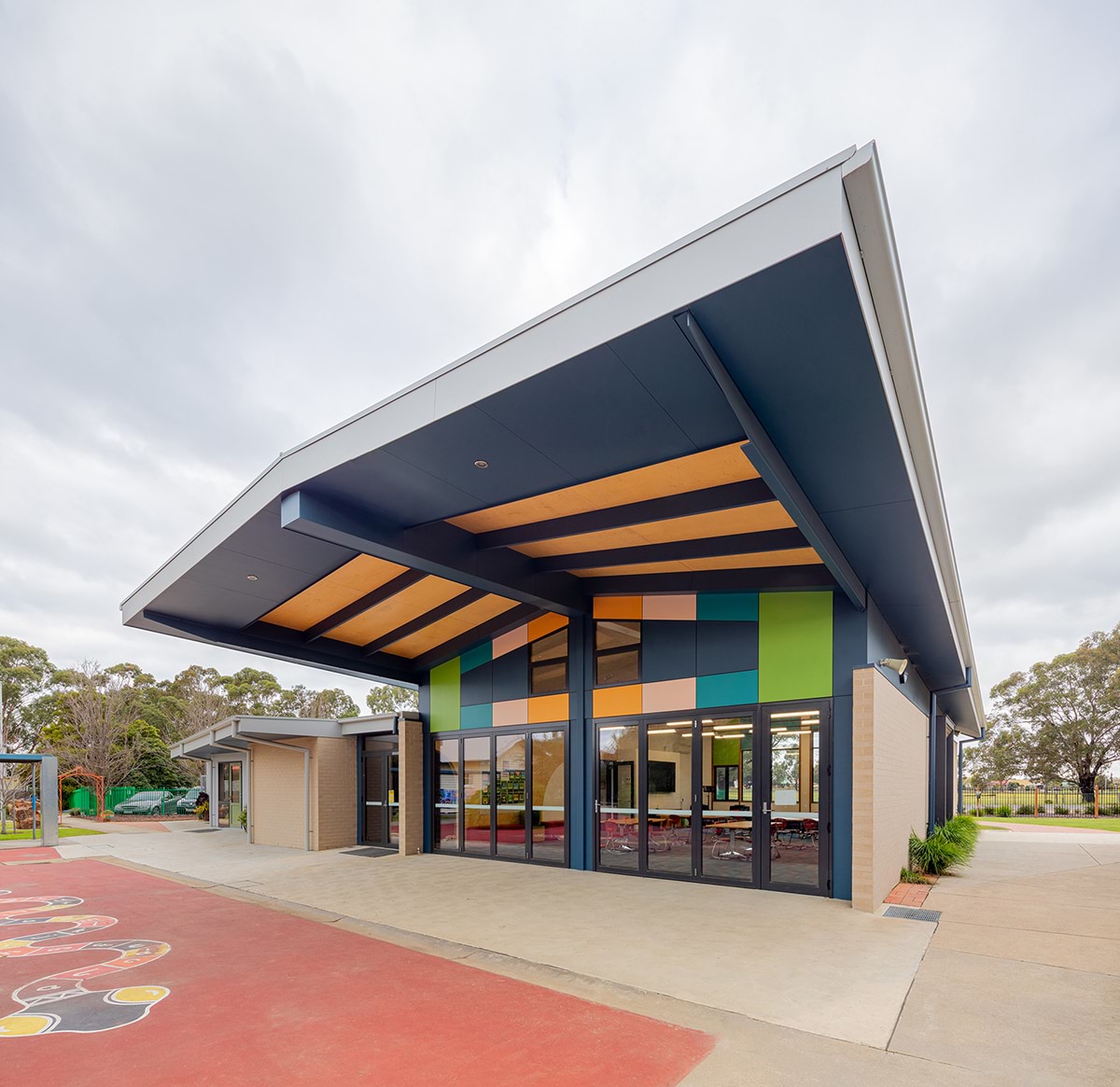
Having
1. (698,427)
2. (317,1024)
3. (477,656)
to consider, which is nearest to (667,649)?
(477,656)

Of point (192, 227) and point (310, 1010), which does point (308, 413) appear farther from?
point (310, 1010)

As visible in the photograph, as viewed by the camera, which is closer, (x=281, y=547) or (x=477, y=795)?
(x=281, y=547)

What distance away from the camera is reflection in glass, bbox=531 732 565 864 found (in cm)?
1121

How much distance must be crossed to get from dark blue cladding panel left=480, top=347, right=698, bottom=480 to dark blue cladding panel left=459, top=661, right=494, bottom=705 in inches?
311

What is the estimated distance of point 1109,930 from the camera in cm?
675

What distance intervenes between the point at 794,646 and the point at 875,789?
1928 millimetres

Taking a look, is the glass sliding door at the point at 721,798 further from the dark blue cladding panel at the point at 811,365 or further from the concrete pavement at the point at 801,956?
the dark blue cladding panel at the point at 811,365

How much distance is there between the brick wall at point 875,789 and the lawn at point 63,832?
19.6m

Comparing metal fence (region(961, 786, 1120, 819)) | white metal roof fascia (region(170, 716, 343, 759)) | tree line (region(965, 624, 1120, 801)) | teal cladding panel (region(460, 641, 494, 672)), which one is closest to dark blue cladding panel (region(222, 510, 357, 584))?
teal cladding panel (region(460, 641, 494, 672))

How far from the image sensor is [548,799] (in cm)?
1144

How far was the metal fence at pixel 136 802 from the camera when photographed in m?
26.1

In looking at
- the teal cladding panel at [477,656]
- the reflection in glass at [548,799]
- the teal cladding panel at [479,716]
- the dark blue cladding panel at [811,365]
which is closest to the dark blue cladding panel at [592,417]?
the dark blue cladding panel at [811,365]

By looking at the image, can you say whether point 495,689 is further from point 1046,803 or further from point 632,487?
point 1046,803

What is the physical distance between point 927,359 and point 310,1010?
22717mm
